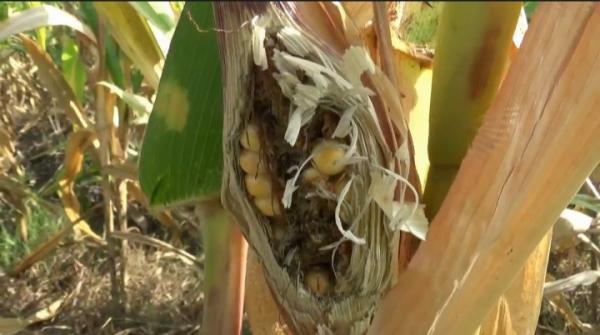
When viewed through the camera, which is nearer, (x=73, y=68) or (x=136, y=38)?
(x=136, y=38)

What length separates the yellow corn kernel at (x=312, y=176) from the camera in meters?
0.55

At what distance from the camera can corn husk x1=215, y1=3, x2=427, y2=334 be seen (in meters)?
0.51

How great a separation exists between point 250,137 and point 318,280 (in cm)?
11

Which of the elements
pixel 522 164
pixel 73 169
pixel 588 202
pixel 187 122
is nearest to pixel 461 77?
pixel 522 164

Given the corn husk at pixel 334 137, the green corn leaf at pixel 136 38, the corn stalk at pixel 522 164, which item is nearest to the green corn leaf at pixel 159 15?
the green corn leaf at pixel 136 38

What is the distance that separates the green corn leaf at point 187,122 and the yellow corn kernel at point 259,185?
0.35 ft

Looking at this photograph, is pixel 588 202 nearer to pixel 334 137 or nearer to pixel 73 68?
pixel 334 137

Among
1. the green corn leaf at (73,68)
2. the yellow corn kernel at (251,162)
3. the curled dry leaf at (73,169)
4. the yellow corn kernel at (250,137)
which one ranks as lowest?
the curled dry leaf at (73,169)

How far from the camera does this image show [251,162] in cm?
55

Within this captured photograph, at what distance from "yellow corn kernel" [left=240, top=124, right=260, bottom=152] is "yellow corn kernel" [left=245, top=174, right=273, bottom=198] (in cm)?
2

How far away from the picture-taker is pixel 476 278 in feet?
1.82

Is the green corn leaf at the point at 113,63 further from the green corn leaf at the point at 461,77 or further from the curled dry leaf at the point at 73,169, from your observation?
the green corn leaf at the point at 461,77

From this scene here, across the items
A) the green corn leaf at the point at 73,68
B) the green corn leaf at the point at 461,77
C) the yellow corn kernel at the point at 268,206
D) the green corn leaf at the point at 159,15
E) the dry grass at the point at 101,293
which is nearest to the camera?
the green corn leaf at the point at 461,77

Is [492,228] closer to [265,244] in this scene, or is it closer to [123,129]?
[265,244]
